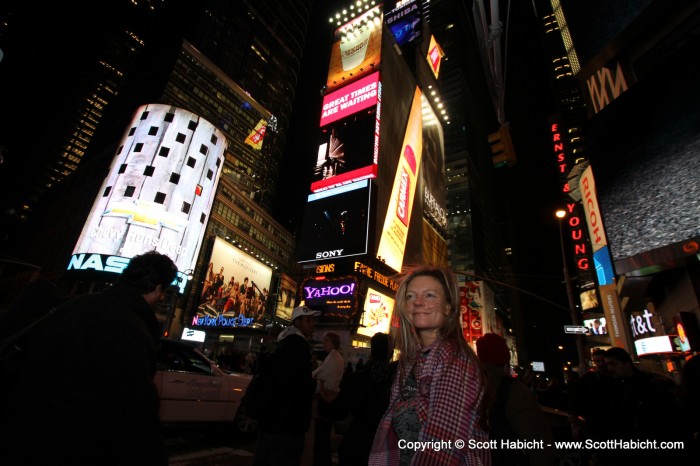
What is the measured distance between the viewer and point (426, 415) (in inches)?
62.6

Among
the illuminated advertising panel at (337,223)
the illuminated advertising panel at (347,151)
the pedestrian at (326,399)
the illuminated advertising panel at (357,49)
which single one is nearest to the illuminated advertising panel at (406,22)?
the illuminated advertising panel at (357,49)

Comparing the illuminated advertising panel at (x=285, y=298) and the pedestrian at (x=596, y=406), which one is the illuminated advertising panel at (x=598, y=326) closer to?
the pedestrian at (x=596, y=406)

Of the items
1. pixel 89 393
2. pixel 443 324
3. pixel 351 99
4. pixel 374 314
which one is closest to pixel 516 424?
pixel 443 324

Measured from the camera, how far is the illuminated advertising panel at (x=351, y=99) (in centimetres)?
2852

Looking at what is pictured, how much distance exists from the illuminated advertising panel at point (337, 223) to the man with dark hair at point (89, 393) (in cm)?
2093

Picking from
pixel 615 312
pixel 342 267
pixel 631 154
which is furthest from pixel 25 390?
pixel 342 267

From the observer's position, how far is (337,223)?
2439 centimetres

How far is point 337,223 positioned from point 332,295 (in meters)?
6.08

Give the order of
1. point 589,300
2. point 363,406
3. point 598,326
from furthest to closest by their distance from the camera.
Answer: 1. point 589,300
2. point 598,326
3. point 363,406

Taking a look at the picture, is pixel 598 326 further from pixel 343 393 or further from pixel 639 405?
pixel 343 393

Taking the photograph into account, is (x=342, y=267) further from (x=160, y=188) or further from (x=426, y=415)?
(x=426, y=415)

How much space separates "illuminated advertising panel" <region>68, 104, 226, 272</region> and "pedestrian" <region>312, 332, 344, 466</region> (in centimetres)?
2694

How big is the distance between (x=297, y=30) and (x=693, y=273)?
334 feet

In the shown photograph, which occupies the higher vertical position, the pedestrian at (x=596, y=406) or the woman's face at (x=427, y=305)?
the woman's face at (x=427, y=305)
